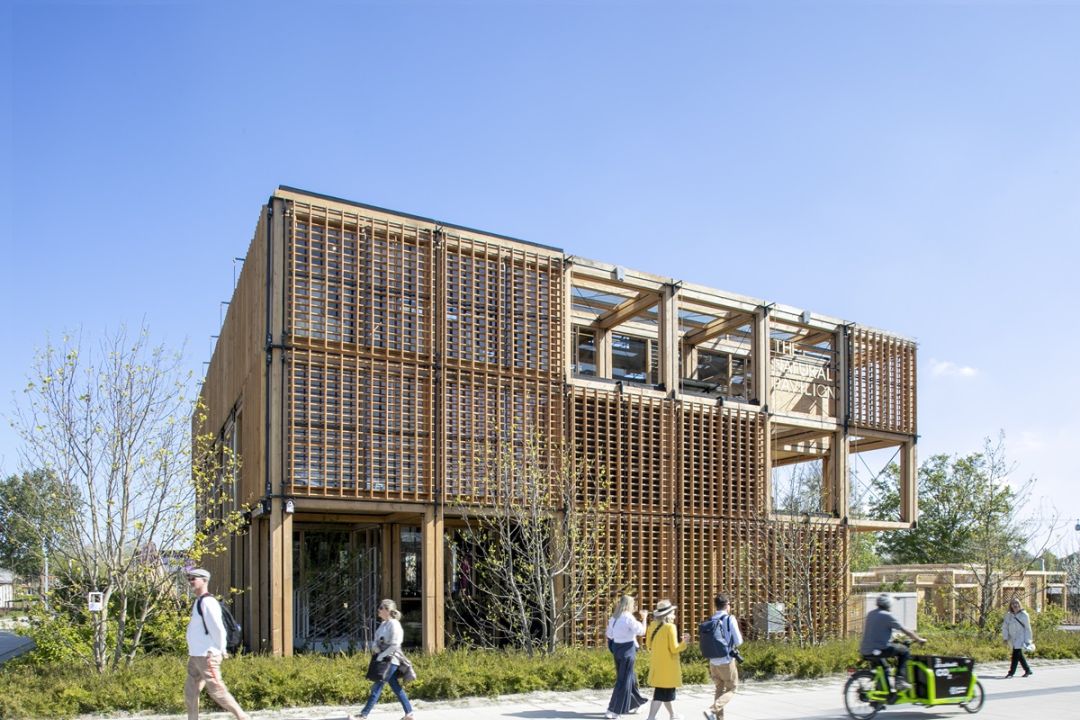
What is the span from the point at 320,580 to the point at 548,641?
8.20 metres

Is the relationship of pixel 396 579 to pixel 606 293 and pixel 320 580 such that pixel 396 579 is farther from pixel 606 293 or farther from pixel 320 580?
pixel 606 293

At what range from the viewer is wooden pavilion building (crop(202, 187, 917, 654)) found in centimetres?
1775

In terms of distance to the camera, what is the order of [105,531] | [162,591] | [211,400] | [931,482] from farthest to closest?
[931,482] < [211,400] < [162,591] < [105,531]

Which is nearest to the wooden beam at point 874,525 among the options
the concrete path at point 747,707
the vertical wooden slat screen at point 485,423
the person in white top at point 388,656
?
the concrete path at point 747,707

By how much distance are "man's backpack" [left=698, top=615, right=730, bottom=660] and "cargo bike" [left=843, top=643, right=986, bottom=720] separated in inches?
66.5

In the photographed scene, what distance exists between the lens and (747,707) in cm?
1367

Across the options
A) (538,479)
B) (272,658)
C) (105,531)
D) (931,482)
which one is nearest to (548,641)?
(538,479)

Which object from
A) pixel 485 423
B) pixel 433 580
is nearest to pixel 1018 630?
pixel 485 423

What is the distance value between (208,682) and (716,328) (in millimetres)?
17639

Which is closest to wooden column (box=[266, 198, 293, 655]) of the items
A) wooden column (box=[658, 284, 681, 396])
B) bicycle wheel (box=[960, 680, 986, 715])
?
wooden column (box=[658, 284, 681, 396])

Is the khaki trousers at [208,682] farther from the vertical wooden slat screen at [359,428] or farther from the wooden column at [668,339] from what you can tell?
the wooden column at [668,339]

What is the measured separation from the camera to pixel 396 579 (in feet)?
76.5

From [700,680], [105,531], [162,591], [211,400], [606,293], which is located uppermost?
[606,293]

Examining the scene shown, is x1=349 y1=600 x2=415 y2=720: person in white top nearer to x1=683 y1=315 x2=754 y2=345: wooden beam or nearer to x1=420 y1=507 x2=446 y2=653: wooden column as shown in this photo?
x1=420 y1=507 x2=446 y2=653: wooden column
